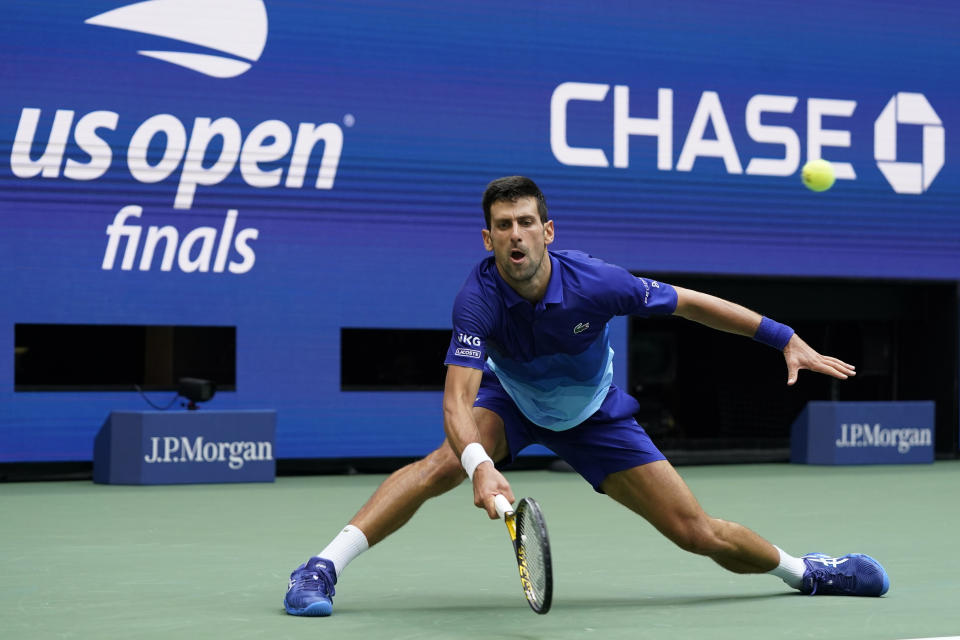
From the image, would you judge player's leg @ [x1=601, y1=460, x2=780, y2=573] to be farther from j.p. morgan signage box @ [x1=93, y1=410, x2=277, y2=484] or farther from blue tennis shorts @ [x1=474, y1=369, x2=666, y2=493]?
j.p. morgan signage box @ [x1=93, y1=410, x2=277, y2=484]

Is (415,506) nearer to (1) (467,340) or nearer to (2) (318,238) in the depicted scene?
(1) (467,340)

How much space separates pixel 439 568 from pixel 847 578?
81.1 inches

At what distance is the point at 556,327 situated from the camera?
5.71 metres

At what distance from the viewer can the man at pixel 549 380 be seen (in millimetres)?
5566

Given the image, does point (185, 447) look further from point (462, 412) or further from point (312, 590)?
point (462, 412)

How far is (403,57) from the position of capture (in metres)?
13.6

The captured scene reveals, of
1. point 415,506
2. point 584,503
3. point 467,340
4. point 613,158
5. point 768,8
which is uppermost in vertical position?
point 768,8

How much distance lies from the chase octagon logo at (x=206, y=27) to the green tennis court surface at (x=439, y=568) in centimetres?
386

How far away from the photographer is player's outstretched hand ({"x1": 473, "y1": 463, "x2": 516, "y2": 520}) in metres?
4.98

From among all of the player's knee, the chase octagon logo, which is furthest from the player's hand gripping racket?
the chase octagon logo

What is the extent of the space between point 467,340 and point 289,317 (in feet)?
26.2

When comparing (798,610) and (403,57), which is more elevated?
(403,57)

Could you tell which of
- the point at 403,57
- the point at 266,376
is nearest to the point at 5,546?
the point at 266,376

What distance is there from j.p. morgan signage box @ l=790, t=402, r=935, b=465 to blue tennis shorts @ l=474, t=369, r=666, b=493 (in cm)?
940
